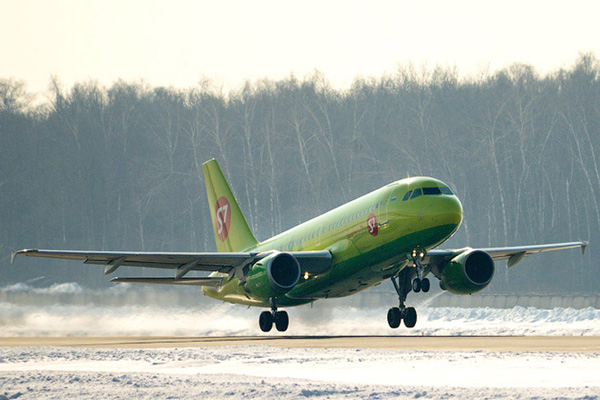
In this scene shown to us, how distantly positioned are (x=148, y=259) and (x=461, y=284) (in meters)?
10.6

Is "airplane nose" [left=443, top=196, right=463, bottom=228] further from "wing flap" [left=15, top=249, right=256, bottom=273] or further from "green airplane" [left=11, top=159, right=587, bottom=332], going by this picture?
"wing flap" [left=15, top=249, right=256, bottom=273]

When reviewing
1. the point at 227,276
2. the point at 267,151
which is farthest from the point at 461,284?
the point at 267,151

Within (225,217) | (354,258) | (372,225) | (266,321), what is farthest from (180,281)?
(372,225)

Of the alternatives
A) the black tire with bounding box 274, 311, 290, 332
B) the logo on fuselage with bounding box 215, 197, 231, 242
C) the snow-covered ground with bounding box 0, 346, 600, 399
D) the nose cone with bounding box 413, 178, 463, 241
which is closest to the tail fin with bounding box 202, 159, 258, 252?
the logo on fuselage with bounding box 215, 197, 231, 242

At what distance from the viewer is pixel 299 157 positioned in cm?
8706

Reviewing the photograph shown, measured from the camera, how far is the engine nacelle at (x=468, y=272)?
33.8 meters

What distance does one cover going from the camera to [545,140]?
270 ft

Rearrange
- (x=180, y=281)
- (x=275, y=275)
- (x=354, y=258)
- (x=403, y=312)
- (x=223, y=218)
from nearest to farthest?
1. (x=354, y=258)
2. (x=275, y=275)
3. (x=403, y=312)
4. (x=180, y=281)
5. (x=223, y=218)

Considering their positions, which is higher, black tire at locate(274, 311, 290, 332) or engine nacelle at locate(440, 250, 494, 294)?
engine nacelle at locate(440, 250, 494, 294)

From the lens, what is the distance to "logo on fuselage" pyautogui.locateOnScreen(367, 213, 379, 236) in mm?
30633

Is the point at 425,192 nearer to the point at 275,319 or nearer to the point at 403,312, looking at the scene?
the point at 403,312

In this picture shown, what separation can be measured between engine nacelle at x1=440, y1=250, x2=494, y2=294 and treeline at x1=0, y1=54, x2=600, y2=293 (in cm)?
3931

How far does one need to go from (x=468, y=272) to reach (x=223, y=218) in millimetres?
11919

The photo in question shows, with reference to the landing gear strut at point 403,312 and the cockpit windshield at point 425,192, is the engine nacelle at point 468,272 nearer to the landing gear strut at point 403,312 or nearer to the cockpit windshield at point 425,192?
the landing gear strut at point 403,312
